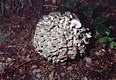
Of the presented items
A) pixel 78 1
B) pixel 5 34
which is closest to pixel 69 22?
pixel 78 1

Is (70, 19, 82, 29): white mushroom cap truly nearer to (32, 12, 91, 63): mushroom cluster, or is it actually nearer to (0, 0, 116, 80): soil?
(32, 12, 91, 63): mushroom cluster

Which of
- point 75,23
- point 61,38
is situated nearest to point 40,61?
point 61,38

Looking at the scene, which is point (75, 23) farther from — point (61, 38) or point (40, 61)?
point (40, 61)

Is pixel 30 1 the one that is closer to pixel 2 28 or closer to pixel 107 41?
pixel 2 28

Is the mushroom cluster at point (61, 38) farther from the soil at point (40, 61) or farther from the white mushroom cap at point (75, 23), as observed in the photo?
the soil at point (40, 61)

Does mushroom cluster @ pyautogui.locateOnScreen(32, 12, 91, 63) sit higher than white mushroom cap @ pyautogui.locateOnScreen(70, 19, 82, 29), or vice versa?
white mushroom cap @ pyautogui.locateOnScreen(70, 19, 82, 29)

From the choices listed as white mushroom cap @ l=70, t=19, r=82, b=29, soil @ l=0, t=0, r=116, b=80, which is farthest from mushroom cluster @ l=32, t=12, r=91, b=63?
soil @ l=0, t=0, r=116, b=80
